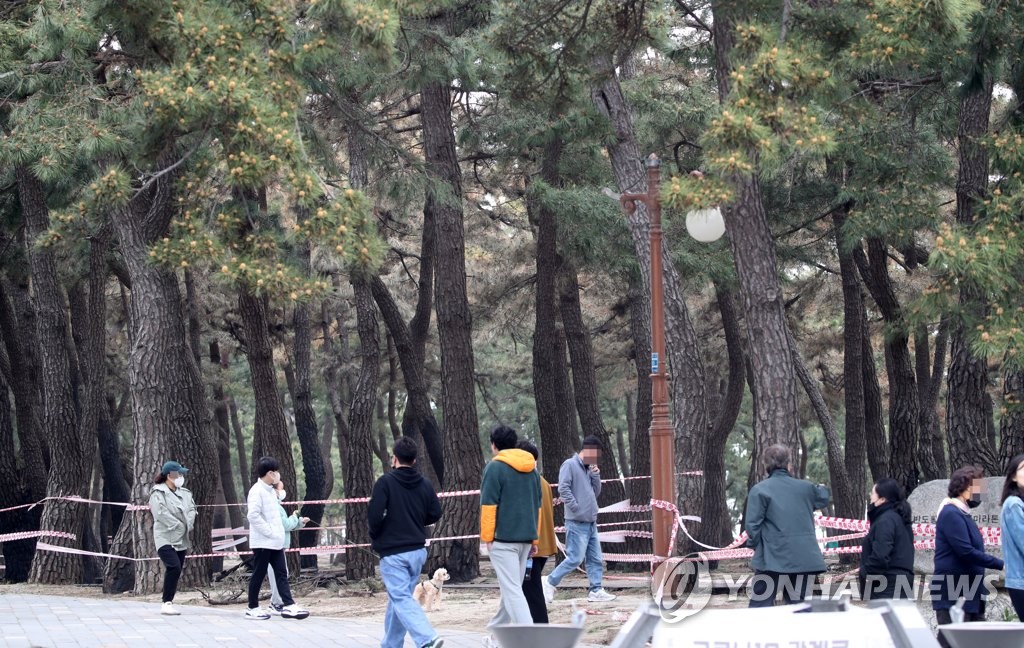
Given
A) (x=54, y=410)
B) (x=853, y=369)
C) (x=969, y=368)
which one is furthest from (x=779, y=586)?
(x=853, y=369)

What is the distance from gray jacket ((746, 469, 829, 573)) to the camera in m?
8.51

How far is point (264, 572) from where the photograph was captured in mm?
12102

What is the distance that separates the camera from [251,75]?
522 inches

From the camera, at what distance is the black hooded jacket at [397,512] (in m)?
8.89

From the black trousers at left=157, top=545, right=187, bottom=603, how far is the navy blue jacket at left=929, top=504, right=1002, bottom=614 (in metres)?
7.76

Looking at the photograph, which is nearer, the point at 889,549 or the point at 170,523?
the point at 889,549

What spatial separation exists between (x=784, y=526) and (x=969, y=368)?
8662mm

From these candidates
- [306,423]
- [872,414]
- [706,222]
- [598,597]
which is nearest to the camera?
[706,222]

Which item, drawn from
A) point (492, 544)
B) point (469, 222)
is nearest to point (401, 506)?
point (492, 544)

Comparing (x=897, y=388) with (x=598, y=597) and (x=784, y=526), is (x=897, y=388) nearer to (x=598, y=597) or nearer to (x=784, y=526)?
(x=598, y=597)

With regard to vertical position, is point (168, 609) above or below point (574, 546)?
below

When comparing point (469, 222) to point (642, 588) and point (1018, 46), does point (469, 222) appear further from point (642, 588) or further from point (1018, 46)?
point (1018, 46)

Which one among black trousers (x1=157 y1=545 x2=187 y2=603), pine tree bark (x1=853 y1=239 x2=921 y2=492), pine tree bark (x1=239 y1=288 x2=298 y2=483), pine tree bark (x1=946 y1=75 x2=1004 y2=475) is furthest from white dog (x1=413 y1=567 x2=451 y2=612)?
pine tree bark (x1=853 y1=239 x2=921 y2=492)

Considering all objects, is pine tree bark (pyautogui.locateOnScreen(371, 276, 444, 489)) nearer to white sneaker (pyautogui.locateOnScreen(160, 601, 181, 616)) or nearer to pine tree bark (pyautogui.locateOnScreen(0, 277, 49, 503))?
pine tree bark (pyautogui.locateOnScreen(0, 277, 49, 503))
